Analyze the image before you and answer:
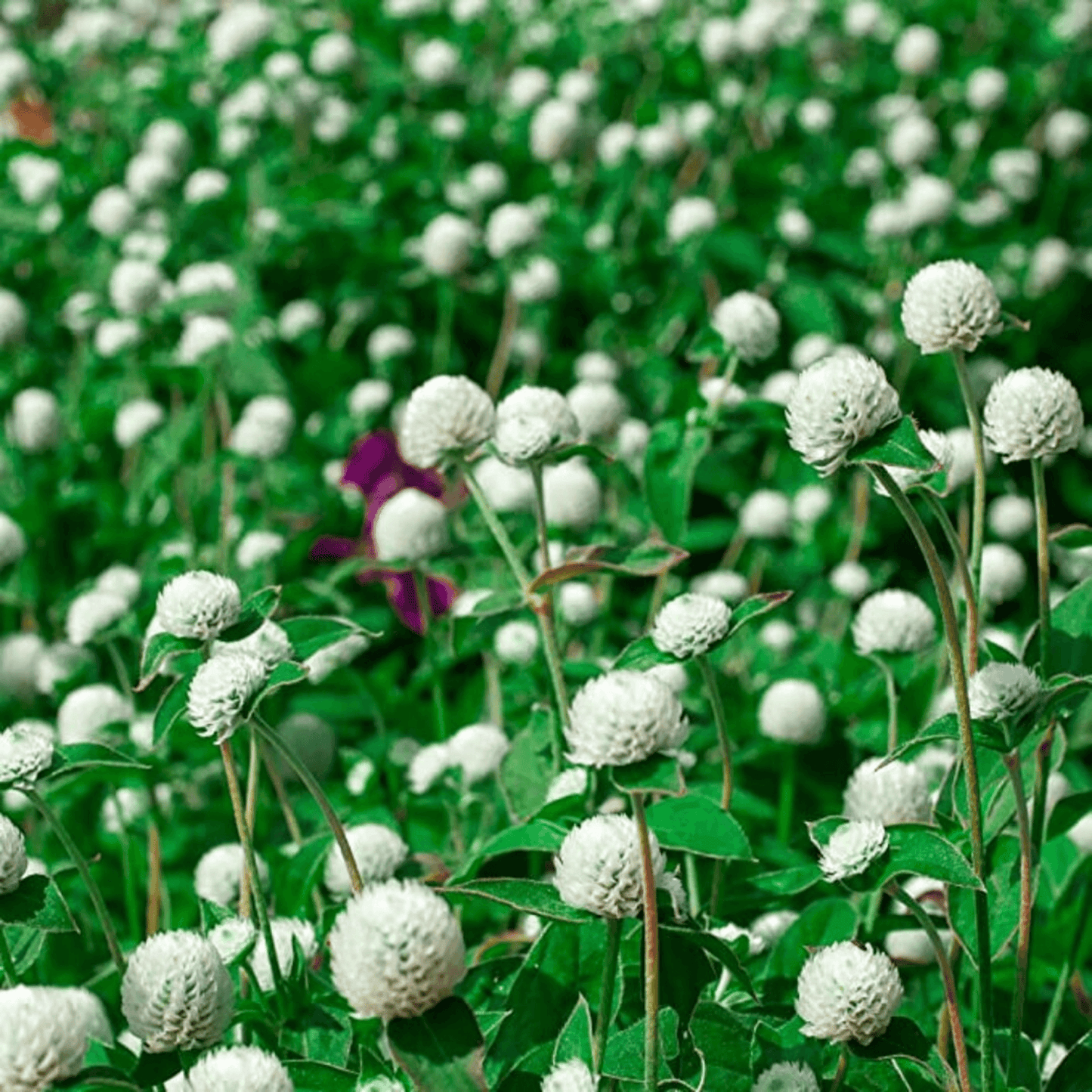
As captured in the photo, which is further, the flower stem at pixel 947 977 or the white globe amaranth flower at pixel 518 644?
the white globe amaranth flower at pixel 518 644

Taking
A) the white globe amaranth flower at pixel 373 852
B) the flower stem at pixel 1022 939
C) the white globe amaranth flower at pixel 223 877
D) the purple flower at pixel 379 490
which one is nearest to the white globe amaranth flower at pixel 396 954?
the flower stem at pixel 1022 939

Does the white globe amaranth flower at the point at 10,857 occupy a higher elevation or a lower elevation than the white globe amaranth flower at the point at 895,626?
higher

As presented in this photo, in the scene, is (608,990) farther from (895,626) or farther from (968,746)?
(895,626)

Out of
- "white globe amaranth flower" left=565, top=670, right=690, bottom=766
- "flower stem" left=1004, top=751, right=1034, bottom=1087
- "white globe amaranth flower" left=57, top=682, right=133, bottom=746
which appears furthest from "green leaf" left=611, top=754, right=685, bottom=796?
"white globe amaranth flower" left=57, top=682, right=133, bottom=746

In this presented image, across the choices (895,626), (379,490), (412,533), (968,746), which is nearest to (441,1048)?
(968,746)

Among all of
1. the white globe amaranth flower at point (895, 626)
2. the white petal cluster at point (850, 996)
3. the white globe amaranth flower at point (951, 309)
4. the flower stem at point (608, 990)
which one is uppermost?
the white globe amaranth flower at point (951, 309)

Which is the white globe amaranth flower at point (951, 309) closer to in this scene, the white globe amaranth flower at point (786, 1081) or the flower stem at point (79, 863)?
the white globe amaranth flower at point (786, 1081)
